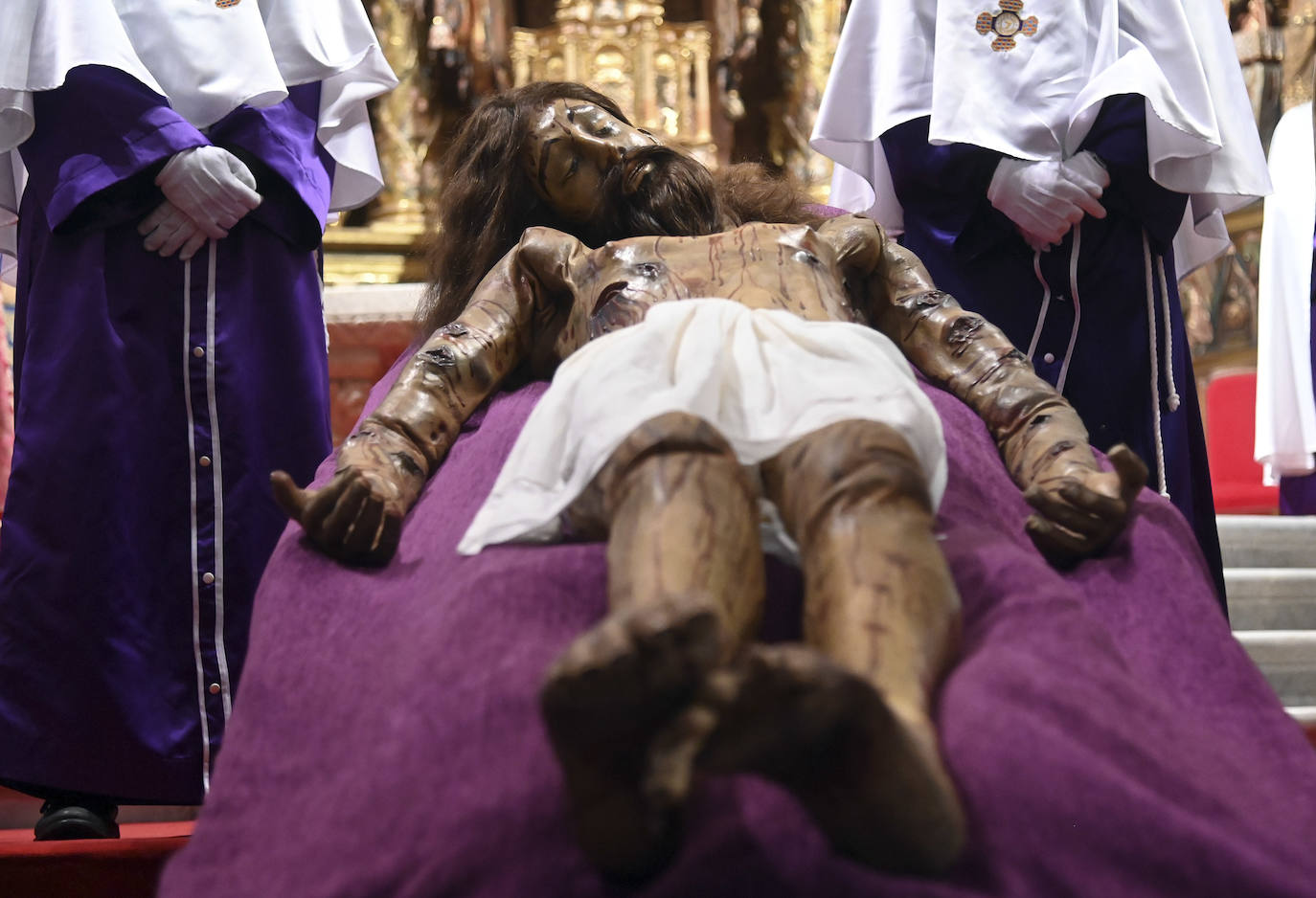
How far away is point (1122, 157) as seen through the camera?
2758 mm

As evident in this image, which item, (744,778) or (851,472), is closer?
(744,778)

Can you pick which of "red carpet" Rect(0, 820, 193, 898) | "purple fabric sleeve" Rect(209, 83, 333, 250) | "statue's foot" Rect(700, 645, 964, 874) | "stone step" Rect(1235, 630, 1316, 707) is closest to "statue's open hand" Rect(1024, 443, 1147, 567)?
"statue's foot" Rect(700, 645, 964, 874)

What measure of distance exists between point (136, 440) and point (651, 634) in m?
1.86

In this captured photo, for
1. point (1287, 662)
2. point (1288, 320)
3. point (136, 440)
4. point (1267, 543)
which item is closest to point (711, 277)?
point (136, 440)

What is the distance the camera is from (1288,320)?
4598mm

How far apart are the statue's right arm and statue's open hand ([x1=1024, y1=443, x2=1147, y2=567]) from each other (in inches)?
31.2

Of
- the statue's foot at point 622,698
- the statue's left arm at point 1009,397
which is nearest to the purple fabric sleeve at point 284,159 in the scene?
the statue's left arm at point 1009,397

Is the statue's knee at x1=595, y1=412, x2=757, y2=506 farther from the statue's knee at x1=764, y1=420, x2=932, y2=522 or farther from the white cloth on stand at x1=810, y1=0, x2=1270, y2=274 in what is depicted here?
the white cloth on stand at x1=810, y1=0, x2=1270, y2=274

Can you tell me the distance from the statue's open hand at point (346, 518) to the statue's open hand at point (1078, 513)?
794mm

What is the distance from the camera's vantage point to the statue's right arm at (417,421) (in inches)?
69.9

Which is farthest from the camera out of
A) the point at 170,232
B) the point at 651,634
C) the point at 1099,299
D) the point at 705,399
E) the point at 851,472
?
the point at 1099,299

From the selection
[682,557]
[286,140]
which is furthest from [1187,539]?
[286,140]

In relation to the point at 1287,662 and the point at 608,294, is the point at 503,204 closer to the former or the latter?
the point at 608,294

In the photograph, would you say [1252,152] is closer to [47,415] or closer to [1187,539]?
[1187,539]
